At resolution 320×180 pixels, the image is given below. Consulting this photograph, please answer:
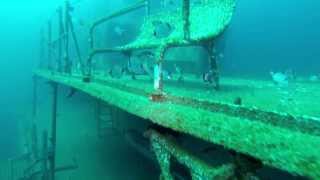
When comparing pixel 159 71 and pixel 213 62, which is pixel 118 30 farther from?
pixel 159 71

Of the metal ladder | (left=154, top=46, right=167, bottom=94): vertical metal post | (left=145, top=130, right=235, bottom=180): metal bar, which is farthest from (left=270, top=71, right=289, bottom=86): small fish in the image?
the metal ladder

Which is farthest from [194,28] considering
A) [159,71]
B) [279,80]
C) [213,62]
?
[279,80]

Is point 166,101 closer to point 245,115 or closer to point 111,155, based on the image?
point 245,115

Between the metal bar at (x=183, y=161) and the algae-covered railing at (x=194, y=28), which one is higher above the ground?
the algae-covered railing at (x=194, y=28)

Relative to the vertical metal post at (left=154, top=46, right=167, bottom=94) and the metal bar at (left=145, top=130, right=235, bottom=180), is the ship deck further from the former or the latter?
the vertical metal post at (left=154, top=46, right=167, bottom=94)

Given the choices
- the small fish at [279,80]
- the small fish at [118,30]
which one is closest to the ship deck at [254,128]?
the small fish at [279,80]

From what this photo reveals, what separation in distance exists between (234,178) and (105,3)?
13.4 m

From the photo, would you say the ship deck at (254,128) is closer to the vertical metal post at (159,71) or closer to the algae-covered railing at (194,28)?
the vertical metal post at (159,71)

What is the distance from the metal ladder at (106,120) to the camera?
378 inches

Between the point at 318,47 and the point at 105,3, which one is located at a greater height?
the point at 105,3

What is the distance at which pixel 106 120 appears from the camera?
1003 centimetres

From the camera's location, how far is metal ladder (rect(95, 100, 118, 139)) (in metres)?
9.59

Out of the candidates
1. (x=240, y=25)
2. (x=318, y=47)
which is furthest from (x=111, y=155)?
(x=240, y=25)

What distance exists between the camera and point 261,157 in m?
1.36
